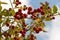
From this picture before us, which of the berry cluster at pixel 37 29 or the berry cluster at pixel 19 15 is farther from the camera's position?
the berry cluster at pixel 37 29

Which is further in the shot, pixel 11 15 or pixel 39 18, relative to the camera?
pixel 39 18

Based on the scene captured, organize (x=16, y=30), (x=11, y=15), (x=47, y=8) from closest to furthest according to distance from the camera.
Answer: (x=11, y=15) < (x=16, y=30) < (x=47, y=8)

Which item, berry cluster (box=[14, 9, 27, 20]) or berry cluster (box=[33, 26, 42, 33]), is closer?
berry cluster (box=[14, 9, 27, 20])

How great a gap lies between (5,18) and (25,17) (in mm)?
442

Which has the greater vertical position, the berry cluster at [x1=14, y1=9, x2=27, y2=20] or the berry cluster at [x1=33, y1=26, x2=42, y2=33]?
the berry cluster at [x1=14, y1=9, x2=27, y2=20]

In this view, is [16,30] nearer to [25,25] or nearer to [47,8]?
[25,25]

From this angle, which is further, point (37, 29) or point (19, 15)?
point (37, 29)

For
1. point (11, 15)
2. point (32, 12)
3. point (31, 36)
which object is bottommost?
point (31, 36)

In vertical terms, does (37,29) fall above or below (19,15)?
below

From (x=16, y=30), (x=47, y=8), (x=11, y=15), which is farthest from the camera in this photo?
(x=47, y=8)

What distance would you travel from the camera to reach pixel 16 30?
→ 3650 mm

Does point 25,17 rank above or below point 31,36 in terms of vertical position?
above

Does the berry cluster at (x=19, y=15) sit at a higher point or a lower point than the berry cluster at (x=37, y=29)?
higher

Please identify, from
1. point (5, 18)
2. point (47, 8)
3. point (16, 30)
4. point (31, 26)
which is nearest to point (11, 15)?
point (5, 18)
